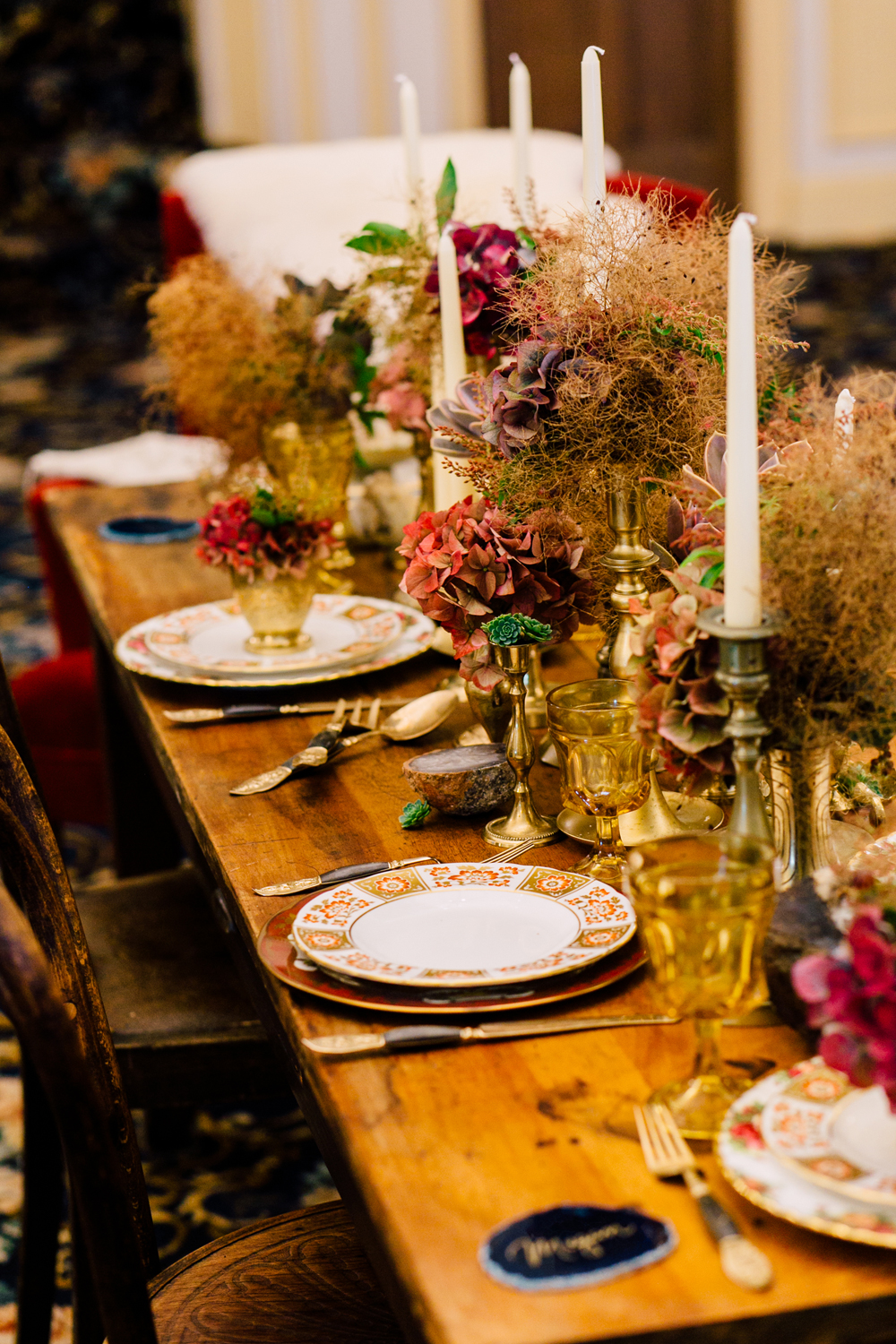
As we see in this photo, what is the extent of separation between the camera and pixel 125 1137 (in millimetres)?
1149

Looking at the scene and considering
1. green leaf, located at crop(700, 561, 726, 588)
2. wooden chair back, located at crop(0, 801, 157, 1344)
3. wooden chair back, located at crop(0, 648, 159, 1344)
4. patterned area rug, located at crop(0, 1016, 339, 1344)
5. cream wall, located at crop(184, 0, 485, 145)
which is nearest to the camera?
wooden chair back, located at crop(0, 801, 157, 1344)

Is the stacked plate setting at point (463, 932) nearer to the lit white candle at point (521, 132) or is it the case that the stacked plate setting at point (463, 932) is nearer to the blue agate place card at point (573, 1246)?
the blue agate place card at point (573, 1246)

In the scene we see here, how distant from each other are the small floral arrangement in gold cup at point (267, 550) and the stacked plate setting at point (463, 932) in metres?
0.56

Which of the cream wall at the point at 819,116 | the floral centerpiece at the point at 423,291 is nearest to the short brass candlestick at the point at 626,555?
the floral centerpiece at the point at 423,291

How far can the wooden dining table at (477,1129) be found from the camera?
2.02 ft

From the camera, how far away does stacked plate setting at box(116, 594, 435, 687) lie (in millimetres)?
1469

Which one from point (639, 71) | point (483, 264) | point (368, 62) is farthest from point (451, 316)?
point (639, 71)

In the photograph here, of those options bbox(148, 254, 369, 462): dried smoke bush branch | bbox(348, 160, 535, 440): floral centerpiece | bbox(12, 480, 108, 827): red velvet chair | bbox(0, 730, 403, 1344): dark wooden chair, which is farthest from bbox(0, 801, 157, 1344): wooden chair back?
bbox(12, 480, 108, 827): red velvet chair

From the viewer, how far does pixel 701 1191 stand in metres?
0.68

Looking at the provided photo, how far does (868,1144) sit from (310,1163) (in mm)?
1441

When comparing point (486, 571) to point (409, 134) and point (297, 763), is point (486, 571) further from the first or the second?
point (409, 134)

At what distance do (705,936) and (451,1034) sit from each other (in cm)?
18

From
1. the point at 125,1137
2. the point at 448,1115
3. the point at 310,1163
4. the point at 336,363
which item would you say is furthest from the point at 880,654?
the point at 310,1163

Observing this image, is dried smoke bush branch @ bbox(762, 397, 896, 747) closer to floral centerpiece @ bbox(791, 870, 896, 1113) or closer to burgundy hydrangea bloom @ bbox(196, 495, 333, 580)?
floral centerpiece @ bbox(791, 870, 896, 1113)
